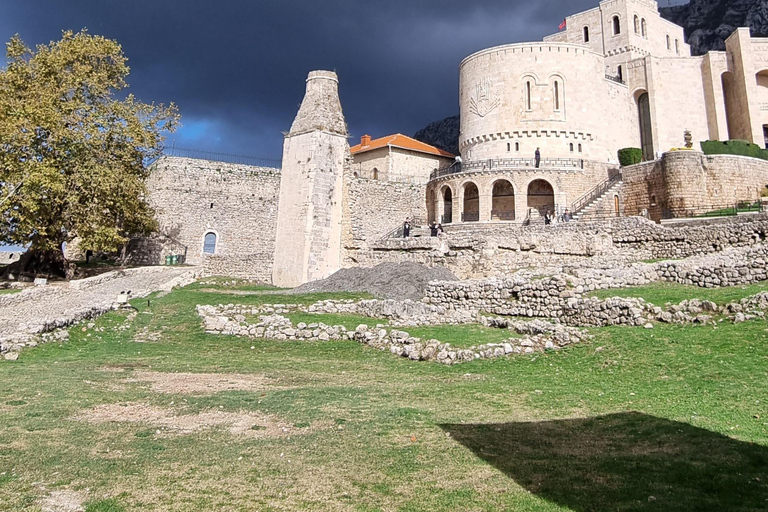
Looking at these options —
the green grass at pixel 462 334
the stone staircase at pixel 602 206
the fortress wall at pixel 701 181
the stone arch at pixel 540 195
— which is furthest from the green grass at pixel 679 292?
the stone arch at pixel 540 195

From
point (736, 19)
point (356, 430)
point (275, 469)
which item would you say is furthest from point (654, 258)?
point (736, 19)

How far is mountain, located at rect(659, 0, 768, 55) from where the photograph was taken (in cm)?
5312

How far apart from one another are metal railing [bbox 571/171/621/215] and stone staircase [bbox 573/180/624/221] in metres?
0.37

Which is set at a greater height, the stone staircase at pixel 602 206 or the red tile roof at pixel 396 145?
the red tile roof at pixel 396 145

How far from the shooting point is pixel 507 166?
1412 inches

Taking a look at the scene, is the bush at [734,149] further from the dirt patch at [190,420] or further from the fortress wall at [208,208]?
the dirt patch at [190,420]

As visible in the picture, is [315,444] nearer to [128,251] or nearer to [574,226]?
[574,226]

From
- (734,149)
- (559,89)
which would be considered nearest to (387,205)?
(559,89)

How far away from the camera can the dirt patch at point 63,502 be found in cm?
369

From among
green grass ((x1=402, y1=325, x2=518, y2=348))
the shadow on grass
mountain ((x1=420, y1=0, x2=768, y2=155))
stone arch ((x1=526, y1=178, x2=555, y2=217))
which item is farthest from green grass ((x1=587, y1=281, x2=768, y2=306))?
mountain ((x1=420, y1=0, x2=768, y2=155))

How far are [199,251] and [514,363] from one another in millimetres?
27892

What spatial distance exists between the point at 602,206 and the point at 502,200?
27.6 feet

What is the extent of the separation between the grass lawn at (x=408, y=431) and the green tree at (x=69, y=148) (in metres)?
12.2

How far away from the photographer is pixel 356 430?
590cm
